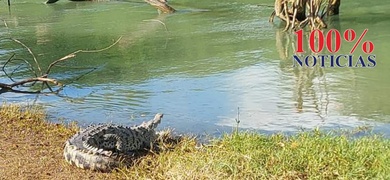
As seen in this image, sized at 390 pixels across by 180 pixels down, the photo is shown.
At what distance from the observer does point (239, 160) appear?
3521 mm

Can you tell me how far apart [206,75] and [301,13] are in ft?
13.2

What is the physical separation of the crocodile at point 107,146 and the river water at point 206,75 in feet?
2.60

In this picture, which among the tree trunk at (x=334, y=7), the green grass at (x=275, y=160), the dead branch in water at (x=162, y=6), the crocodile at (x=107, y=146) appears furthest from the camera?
the dead branch in water at (x=162, y=6)

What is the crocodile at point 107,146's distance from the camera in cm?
383

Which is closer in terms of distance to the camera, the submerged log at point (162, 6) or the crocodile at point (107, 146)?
the crocodile at point (107, 146)

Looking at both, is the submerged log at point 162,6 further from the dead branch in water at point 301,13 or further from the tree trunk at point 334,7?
the tree trunk at point 334,7

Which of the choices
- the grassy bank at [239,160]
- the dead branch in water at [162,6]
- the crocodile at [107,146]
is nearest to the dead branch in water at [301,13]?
the dead branch in water at [162,6]

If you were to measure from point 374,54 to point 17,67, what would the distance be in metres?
4.78

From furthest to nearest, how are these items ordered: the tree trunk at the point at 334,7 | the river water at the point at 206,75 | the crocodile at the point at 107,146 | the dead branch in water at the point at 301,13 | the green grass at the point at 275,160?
the tree trunk at the point at 334,7 < the dead branch in water at the point at 301,13 < the river water at the point at 206,75 < the crocodile at the point at 107,146 < the green grass at the point at 275,160

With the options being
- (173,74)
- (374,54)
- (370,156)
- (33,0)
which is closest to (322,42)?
(374,54)

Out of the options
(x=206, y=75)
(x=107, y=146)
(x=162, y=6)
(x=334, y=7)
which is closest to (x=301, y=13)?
Result: (x=334, y=7)

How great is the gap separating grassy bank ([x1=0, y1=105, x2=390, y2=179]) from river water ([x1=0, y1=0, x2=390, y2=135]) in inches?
35.8

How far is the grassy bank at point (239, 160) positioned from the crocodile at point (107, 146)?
2.8 inches

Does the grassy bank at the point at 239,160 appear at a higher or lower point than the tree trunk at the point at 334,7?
higher
